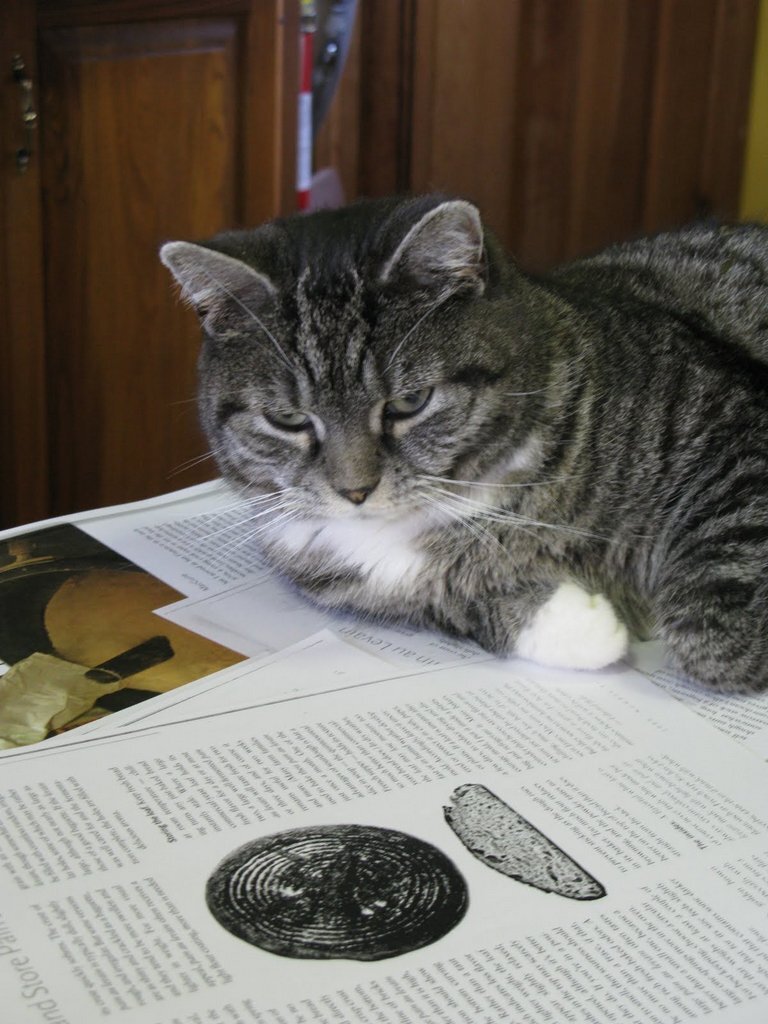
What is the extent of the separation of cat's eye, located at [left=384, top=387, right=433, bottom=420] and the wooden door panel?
0.64m

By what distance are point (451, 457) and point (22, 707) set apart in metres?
0.45

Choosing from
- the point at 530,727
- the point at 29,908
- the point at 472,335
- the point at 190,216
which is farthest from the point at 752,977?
the point at 190,216

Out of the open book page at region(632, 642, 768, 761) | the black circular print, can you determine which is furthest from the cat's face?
the black circular print

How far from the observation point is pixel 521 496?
1.18 m

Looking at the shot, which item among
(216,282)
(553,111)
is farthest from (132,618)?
(553,111)

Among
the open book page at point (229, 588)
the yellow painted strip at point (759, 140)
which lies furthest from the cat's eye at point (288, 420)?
the yellow painted strip at point (759, 140)

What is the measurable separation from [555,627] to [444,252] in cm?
37

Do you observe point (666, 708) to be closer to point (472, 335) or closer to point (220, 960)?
point (472, 335)

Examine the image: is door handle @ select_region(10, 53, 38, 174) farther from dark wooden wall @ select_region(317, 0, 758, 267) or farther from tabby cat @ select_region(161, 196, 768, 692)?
tabby cat @ select_region(161, 196, 768, 692)

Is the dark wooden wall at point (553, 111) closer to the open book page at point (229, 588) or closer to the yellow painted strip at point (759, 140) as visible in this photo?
the yellow painted strip at point (759, 140)

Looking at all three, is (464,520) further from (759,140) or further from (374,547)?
(759,140)

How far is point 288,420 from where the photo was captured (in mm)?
1128

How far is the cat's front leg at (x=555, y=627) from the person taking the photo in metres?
1.10

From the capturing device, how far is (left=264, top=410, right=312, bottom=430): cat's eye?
1.12 m
